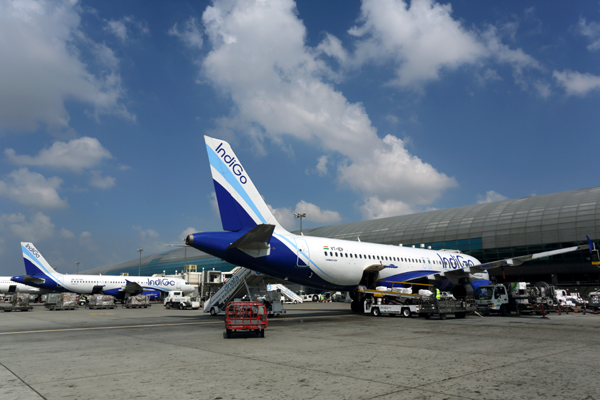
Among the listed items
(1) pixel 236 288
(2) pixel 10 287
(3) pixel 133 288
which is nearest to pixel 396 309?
(1) pixel 236 288

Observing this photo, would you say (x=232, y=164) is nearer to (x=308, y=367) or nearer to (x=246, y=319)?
(x=246, y=319)

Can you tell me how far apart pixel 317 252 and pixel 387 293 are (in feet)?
17.5

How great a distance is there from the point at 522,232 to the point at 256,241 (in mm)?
48322

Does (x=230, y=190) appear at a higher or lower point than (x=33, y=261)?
higher

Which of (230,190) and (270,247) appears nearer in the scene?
(270,247)

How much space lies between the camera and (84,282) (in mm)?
56406

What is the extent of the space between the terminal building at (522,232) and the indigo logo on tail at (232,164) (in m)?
35.8

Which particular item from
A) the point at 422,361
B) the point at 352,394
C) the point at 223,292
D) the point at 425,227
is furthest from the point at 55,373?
the point at 425,227

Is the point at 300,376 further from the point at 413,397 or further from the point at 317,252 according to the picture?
the point at 317,252

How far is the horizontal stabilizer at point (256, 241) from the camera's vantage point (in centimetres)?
1859

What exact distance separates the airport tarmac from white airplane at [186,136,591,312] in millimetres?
5961

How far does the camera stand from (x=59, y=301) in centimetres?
4391

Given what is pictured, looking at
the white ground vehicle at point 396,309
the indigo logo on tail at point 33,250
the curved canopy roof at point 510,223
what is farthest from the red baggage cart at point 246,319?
the curved canopy roof at point 510,223

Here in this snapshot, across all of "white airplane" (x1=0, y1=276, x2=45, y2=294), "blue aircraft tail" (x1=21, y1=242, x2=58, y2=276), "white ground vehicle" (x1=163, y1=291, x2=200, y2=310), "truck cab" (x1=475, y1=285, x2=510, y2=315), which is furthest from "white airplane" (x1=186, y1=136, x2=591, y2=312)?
"white airplane" (x1=0, y1=276, x2=45, y2=294)
